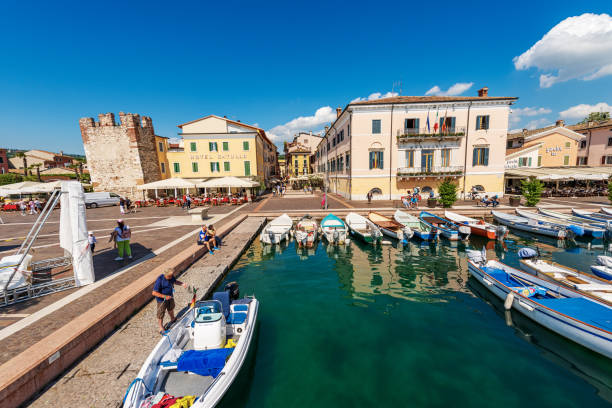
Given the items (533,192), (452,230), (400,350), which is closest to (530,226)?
(452,230)

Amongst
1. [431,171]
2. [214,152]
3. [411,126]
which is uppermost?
[411,126]

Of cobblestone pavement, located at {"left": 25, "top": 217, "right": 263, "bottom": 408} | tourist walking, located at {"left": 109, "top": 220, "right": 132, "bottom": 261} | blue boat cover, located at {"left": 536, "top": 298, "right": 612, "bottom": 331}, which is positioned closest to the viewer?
cobblestone pavement, located at {"left": 25, "top": 217, "right": 263, "bottom": 408}

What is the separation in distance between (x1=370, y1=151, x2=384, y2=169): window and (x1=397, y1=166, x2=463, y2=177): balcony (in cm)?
211

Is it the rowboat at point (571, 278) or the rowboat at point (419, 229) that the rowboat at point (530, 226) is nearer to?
the rowboat at point (419, 229)

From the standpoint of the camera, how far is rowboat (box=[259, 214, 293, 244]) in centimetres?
1470

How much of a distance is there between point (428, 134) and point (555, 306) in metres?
22.0

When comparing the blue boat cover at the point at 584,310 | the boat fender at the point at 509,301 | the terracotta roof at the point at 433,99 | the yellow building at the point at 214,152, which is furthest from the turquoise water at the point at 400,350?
the yellow building at the point at 214,152

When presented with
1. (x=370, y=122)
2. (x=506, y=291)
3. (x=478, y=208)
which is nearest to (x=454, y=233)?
(x=506, y=291)

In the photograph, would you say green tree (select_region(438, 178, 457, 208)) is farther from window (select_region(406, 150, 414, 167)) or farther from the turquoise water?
the turquoise water

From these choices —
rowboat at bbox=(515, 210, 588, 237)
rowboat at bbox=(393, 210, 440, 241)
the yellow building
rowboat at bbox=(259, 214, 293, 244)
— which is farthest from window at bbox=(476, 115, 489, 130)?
the yellow building

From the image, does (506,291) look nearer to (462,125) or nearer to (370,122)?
(370,122)

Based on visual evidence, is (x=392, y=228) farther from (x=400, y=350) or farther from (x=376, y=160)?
(x=376, y=160)

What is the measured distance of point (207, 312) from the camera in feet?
19.0

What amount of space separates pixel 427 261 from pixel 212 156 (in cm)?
2987
